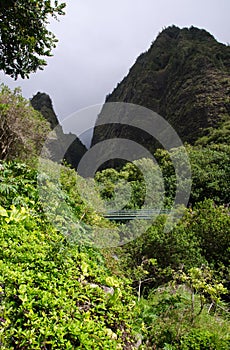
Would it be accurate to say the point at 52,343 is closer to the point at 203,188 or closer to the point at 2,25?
the point at 2,25

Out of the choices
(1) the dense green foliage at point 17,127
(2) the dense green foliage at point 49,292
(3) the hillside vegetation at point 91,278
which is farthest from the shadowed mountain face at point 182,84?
(2) the dense green foliage at point 49,292

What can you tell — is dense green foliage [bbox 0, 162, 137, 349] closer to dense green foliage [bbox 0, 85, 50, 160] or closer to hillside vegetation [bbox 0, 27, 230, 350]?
hillside vegetation [bbox 0, 27, 230, 350]

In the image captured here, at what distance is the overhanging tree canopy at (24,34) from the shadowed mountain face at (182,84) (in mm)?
25227

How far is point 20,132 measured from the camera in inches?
531

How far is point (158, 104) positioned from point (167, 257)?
39.1m

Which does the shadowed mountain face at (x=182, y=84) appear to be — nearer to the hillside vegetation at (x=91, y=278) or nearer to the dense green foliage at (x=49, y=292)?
the hillside vegetation at (x=91, y=278)

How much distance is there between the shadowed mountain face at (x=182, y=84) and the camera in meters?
31.2

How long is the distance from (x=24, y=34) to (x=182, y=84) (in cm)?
3456

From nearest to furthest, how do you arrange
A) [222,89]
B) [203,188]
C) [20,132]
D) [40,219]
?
[40,219]
[20,132]
[203,188]
[222,89]

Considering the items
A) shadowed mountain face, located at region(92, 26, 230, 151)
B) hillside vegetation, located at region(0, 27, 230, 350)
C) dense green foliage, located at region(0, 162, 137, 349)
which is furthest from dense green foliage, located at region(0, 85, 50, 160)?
shadowed mountain face, located at region(92, 26, 230, 151)

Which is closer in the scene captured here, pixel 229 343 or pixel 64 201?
pixel 229 343

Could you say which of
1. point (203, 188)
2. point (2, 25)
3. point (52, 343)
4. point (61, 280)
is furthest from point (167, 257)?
point (203, 188)

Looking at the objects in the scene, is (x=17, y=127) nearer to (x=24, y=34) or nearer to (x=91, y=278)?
(x=24, y=34)

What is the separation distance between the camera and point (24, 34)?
630cm
